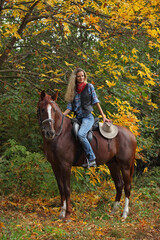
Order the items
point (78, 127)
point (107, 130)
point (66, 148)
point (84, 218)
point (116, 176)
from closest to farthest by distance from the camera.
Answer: point (66, 148) < point (78, 127) < point (84, 218) < point (107, 130) < point (116, 176)

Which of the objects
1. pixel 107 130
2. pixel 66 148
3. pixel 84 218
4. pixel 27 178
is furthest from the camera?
pixel 27 178

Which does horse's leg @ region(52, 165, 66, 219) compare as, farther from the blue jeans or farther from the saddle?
the saddle

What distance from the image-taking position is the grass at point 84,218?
4.64m

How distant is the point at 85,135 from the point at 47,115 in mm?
862

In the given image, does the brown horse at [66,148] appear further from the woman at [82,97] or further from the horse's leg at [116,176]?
the woman at [82,97]

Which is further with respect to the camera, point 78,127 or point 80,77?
point 80,77

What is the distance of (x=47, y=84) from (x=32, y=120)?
1.74m

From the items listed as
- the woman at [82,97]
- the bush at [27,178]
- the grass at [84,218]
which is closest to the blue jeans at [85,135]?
the woman at [82,97]

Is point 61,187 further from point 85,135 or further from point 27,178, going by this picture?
point 27,178

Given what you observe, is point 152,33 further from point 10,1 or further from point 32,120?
point 32,120

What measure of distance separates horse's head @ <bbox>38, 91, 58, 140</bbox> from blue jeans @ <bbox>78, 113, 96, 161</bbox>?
1.86ft

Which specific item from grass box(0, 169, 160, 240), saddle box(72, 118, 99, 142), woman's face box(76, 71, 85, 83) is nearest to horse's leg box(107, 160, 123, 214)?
grass box(0, 169, 160, 240)

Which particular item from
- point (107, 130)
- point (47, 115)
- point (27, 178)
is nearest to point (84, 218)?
point (107, 130)

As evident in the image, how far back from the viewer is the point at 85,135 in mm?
5863
